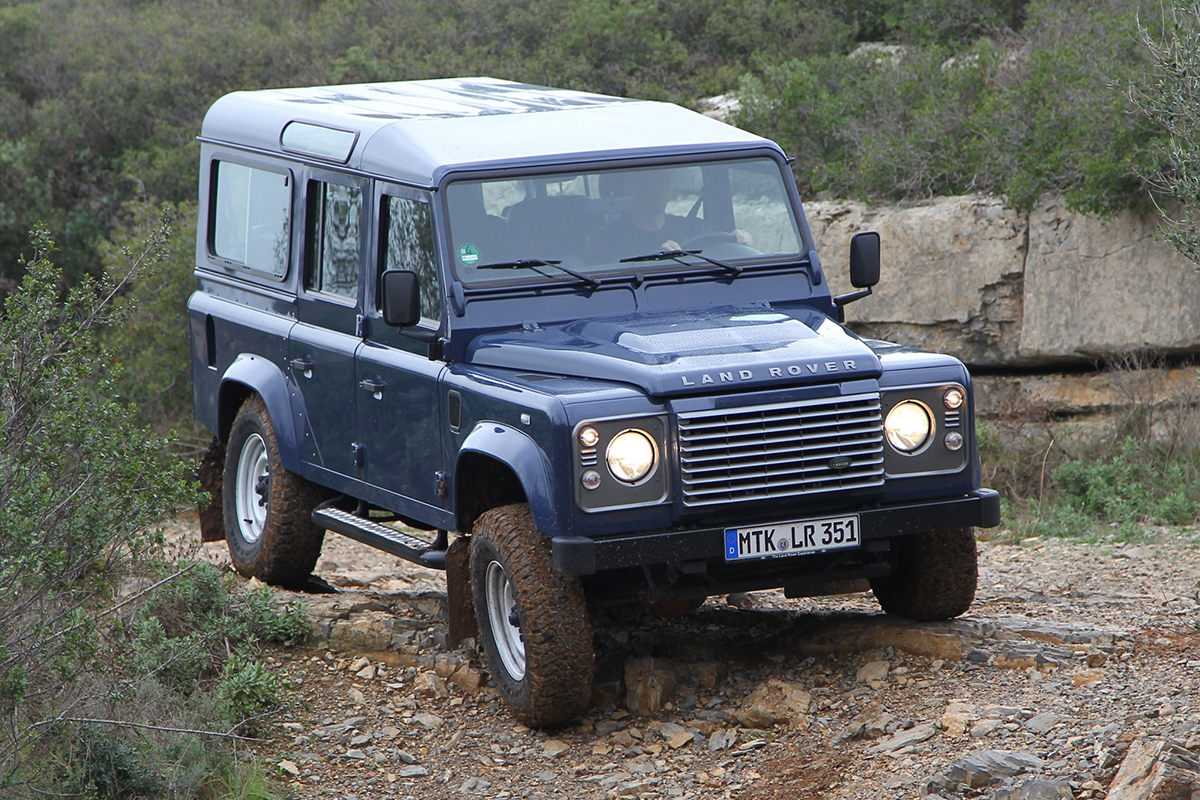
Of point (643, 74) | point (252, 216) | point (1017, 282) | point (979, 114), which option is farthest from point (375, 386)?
point (643, 74)

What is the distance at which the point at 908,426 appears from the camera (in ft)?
17.1

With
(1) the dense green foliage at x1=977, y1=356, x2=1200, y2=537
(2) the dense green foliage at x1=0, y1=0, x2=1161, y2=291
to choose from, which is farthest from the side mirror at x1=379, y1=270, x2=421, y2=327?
A: (2) the dense green foliage at x1=0, y1=0, x2=1161, y2=291

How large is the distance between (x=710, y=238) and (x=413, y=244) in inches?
49.0

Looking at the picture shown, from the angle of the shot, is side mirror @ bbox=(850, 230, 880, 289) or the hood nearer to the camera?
the hood

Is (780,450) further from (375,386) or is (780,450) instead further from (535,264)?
(375,386)

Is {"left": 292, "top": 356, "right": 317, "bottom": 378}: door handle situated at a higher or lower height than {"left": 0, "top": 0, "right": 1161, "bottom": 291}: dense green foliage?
lower

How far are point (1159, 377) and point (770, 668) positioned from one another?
588cm

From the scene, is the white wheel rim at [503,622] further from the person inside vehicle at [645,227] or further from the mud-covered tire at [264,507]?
the mud-covered tire at [264,507]

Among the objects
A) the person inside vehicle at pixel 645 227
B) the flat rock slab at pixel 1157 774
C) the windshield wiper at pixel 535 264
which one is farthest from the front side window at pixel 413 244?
the flat rock slab at pixel 1157 774

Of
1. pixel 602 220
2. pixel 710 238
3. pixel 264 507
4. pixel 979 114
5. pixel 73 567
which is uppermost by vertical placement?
pixel 979 114

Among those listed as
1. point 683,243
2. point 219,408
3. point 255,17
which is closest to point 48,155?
point 255,17

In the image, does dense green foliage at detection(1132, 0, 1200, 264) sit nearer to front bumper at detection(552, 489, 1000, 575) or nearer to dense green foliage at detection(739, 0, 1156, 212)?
front bumper at detection(552, 489, 1000, 575)

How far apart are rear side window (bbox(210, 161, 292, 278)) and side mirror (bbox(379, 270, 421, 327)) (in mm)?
1594

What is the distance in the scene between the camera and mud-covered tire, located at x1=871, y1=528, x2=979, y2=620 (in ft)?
18.5
